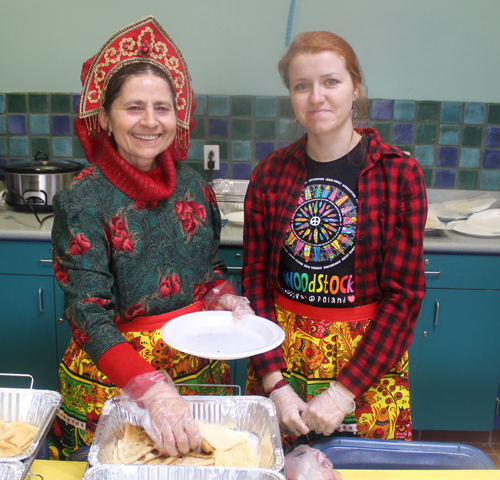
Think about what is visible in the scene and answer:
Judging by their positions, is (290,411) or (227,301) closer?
(290,411)

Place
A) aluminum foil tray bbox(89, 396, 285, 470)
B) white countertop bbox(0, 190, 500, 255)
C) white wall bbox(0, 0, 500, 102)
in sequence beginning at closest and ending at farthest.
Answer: aluminum foil tray bbox(89, 396, 285, 470)
white countertop bbox(0, 190, 500, 255)
white wall bbox(0, 0, 500, 102)

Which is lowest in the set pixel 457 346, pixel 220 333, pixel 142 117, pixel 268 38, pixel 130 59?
pixel 457 346

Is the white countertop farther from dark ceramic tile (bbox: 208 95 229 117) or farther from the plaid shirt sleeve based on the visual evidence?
the plaid shirt sleeve

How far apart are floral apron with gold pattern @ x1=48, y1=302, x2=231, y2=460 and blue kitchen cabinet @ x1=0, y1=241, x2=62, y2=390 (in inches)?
36.9

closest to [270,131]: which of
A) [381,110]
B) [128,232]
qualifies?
[381,110]

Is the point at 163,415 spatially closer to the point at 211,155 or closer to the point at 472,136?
the point at 211,155

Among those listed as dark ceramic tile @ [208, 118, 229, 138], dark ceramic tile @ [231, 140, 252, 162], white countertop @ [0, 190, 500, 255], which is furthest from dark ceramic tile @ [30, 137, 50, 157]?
dark ceramic tile @ [231, 140, 252, 162]

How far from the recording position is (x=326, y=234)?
1272 mm

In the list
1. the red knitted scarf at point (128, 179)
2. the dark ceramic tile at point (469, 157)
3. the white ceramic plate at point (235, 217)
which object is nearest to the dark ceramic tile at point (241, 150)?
the white ceramic plate at point (235, 217)

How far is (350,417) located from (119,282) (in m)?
0.69

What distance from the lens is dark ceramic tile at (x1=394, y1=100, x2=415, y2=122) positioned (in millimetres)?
2572

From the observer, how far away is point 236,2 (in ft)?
8.24

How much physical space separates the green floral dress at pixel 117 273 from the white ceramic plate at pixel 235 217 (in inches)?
31.5

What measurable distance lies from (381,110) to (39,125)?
5.93 feet
